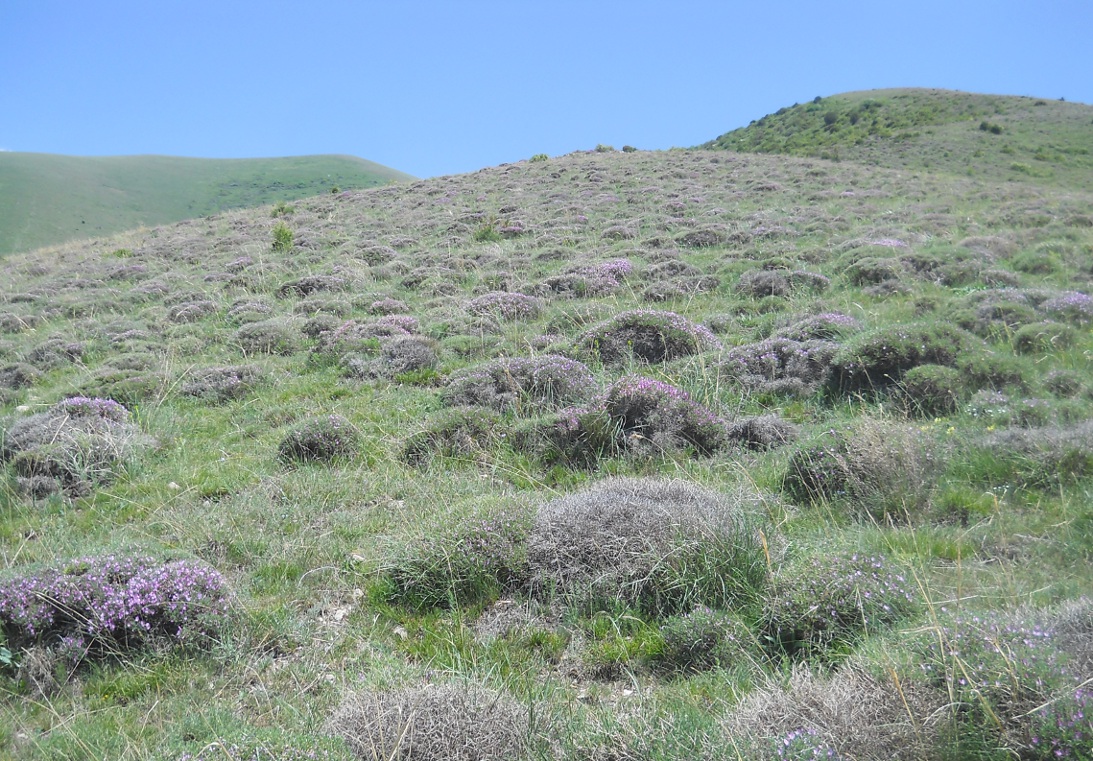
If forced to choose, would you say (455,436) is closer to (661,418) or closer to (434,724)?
(661,418)

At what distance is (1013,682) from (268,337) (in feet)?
36.2

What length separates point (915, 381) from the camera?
Result: 6105mm

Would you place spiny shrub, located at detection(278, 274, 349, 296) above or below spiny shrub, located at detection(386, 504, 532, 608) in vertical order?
above

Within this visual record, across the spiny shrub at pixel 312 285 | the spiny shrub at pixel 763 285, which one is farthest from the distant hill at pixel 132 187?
the spiny shrub at pixel 763 285

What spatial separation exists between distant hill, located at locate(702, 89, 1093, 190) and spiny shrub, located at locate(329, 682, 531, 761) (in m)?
36.0

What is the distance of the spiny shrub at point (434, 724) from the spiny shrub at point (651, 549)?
3.73 feet

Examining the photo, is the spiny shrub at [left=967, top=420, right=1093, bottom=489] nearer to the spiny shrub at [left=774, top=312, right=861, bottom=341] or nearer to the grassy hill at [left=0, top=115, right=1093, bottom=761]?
the grassy hill at [left=0, top=115, right=1093, bottom=761]

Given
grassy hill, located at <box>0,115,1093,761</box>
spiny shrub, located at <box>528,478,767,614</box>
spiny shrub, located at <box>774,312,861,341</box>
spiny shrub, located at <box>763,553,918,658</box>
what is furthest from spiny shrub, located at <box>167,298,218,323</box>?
spiny shrub, located at <box>763,553,918,658</box>

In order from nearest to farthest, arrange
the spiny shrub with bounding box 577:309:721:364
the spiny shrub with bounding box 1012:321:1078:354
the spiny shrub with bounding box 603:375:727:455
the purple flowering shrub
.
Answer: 1. the purple flowering shrub
2. the spiny shrub with bounding box 603:375:727:455
3. the spiny shrub with bounding box 1012:321:1078:354
4. the spiny shrub with bounding box 577:309:721:364

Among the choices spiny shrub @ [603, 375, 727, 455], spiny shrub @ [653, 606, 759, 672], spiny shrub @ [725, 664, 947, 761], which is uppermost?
spiny shrub @ [603, 375, 727, 455]

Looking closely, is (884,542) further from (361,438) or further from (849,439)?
(361,438)

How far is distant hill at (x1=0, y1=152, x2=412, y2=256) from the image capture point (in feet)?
222

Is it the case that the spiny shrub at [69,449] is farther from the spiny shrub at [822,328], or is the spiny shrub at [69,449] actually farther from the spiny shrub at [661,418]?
the spiny shrub at [822,328]

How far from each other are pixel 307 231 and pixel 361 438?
19711 mm
